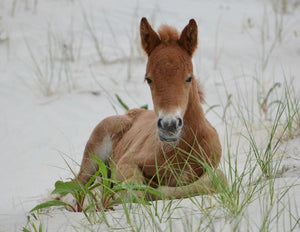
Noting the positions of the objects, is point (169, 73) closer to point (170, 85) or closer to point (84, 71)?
point (170, 85)

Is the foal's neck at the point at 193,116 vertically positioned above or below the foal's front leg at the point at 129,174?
above

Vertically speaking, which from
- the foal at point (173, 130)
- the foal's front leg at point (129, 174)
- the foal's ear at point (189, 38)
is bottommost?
the foal's front leg at point (129, 174)

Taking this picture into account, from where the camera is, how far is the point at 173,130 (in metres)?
3.41

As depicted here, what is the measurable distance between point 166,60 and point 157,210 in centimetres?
114

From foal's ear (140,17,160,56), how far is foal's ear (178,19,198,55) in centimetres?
20

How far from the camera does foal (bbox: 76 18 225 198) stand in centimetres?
353

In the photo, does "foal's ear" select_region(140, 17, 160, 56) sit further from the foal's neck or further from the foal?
the foal's neck

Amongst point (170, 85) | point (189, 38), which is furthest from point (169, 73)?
point (189, 38)

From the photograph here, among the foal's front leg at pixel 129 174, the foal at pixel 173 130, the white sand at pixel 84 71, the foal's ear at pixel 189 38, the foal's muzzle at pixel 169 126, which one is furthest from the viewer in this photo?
the white sand at pixel 84 71

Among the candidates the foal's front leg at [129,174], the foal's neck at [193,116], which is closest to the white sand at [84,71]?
the foal's front leg at [129,174]

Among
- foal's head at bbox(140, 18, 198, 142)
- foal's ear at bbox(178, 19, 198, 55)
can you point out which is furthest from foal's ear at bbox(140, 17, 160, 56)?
foal's ear at bbox(178, 19, 198, 55)

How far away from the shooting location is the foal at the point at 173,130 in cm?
353

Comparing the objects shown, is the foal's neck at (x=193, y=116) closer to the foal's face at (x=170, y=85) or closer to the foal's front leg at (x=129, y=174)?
the foal's face at (x=170, y=85)

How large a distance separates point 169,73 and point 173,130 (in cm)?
50
